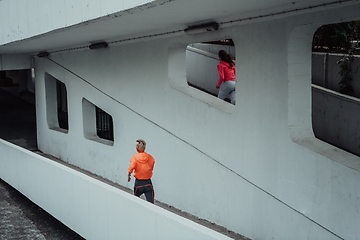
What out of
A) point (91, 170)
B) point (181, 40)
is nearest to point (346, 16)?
point (181, 40)

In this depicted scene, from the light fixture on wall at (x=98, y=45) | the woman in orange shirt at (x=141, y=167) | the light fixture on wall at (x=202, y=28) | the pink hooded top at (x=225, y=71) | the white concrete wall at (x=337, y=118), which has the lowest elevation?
the woman in orange shirt at (x=141, y=167)

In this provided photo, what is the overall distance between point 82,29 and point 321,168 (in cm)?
550

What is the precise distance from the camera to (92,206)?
21.2ft

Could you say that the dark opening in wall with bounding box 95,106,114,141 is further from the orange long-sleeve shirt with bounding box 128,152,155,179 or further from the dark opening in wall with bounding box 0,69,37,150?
the orange long-sleeve shirt with bounding box 128,152,155,179

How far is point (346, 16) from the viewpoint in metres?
5.39

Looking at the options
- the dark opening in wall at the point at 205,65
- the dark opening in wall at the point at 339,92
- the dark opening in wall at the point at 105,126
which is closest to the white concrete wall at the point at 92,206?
the dark opening in wall at the point at 339,92

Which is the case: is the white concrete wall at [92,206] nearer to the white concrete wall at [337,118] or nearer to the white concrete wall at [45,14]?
the white concrete wall at [45,14]

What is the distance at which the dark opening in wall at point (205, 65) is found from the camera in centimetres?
1280

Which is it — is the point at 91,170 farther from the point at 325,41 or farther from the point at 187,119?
the point at 325,41

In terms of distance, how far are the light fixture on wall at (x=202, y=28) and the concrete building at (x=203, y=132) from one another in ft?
0.06

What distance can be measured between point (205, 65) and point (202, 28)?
5555 mm

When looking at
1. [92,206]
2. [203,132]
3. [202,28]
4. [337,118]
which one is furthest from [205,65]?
[92,206]

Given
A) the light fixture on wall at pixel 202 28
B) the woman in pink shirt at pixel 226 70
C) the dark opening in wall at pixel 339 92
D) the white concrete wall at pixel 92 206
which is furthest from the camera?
the woman in pink shirt at pixel 226 70

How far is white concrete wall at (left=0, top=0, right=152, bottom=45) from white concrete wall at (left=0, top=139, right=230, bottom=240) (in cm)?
277
